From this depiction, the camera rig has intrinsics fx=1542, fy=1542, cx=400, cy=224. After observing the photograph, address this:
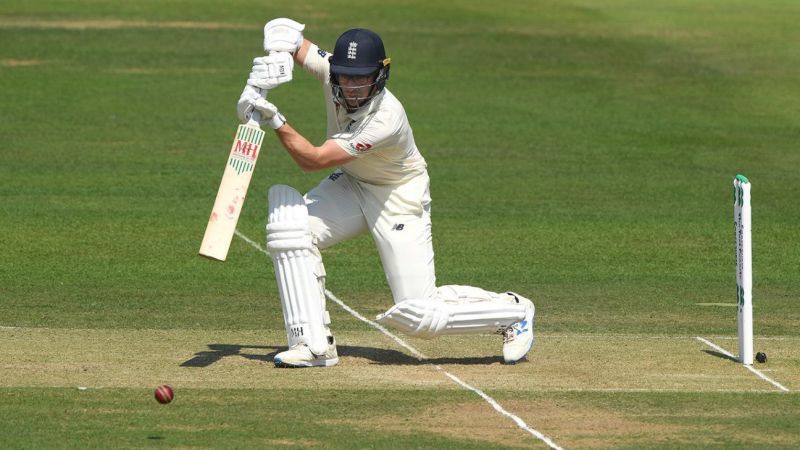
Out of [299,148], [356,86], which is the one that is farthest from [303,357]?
[356,86]

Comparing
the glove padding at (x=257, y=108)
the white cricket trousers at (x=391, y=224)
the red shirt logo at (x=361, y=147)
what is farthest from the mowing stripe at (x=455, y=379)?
the glove padding at (x=257, y=108)

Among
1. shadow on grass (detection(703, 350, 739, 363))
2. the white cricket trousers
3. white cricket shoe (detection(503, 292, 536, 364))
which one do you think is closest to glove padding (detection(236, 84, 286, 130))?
the white cricket trousers

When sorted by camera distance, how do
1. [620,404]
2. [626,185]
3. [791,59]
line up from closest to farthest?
[620,404], [626,185], [791,59]

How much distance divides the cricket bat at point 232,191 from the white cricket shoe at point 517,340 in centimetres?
167

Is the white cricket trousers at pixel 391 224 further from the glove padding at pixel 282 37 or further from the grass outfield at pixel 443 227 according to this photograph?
the glove padding at pixel 282 37

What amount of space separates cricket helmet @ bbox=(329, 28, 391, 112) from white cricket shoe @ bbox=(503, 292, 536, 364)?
5.04 ft

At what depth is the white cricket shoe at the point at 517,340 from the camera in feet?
28.6

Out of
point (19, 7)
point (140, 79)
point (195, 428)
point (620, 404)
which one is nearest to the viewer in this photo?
point (195, 428)

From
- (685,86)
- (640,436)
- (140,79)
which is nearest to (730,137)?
(685,86)

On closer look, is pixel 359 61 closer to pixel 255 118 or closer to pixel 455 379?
pixel 255 118

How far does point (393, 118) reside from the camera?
858 centimetres

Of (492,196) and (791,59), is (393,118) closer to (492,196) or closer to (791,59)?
(492,196)

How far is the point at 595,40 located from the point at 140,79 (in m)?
7.57

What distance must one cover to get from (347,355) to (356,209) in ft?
2.87
